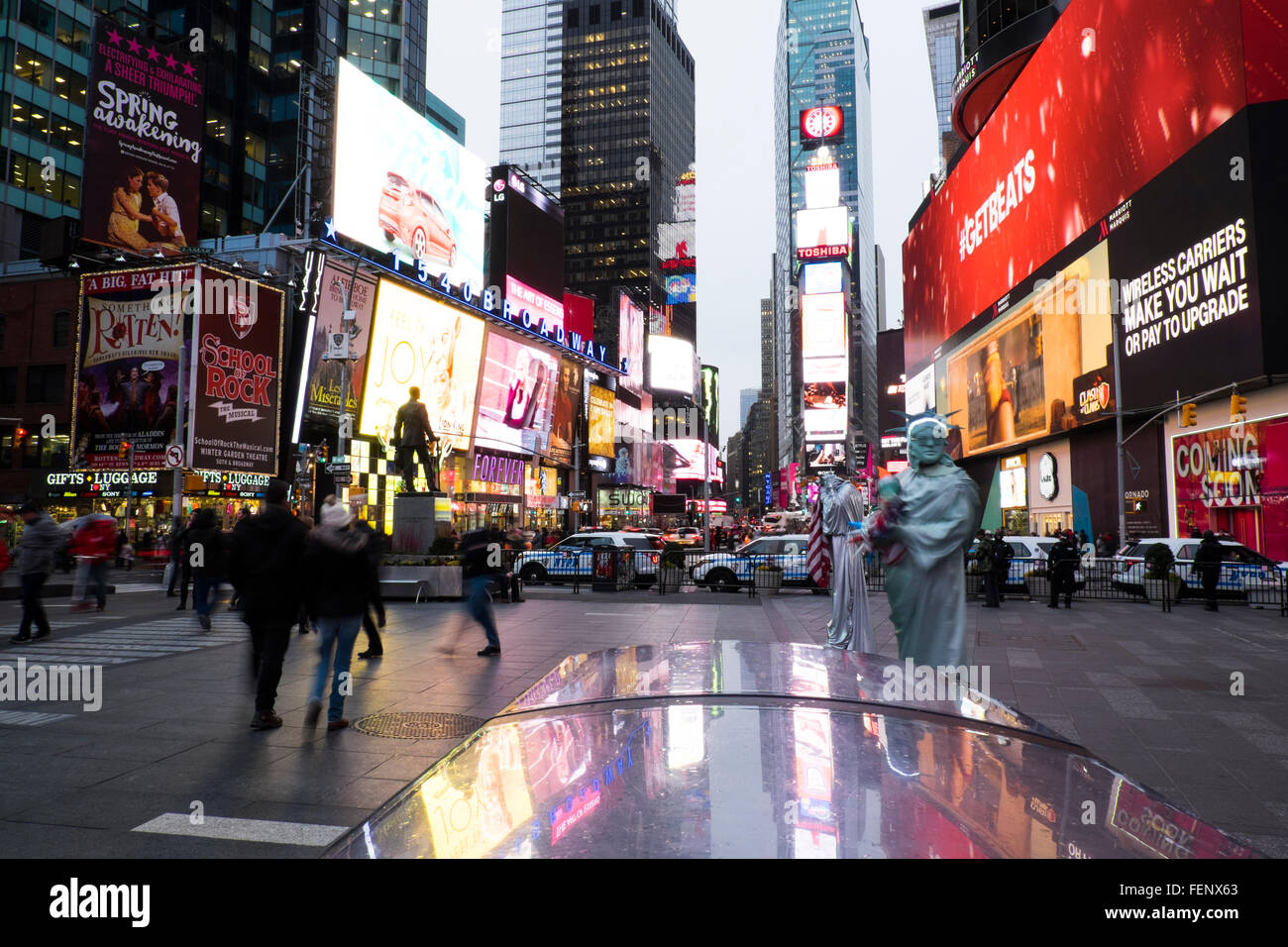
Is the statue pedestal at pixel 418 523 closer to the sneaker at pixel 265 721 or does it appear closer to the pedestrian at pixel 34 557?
the pedestrian at pixel 34 557

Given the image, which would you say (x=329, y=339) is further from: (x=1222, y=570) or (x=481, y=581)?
(x=1222, y=570)

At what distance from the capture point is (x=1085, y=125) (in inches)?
1224

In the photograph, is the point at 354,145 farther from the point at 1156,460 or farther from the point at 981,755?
the point at 981,755

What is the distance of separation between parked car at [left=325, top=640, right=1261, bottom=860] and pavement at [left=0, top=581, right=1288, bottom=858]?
10.4 ft

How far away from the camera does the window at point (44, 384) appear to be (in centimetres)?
3709

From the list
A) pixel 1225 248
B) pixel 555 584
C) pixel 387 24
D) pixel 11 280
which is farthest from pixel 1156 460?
pixel 387 24

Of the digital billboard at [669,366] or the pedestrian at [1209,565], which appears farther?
the digital billboard at [669,366]

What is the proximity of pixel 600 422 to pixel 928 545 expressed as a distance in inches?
2437

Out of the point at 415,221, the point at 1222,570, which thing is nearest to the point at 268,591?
the point at 1222,570

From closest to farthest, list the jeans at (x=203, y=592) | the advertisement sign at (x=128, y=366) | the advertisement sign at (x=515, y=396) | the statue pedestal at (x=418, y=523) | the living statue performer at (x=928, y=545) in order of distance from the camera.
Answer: the living statue performer at (x=928, y=545), the jeans at (x=203, y=592), the statue pedestal at (x=418, y=523), the advertisement sign at (x=128, y=366), the advertisement sign at (x=515, y=396)

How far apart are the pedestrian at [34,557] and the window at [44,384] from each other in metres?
32.1

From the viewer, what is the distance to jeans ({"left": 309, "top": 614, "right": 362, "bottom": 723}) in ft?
22.7

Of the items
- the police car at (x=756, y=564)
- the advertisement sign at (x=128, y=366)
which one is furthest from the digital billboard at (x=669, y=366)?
the police car at (x=756, y=564)

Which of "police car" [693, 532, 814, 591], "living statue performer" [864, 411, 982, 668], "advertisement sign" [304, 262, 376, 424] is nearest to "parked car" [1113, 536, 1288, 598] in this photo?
"police car" [693, 532, 814, 591]
